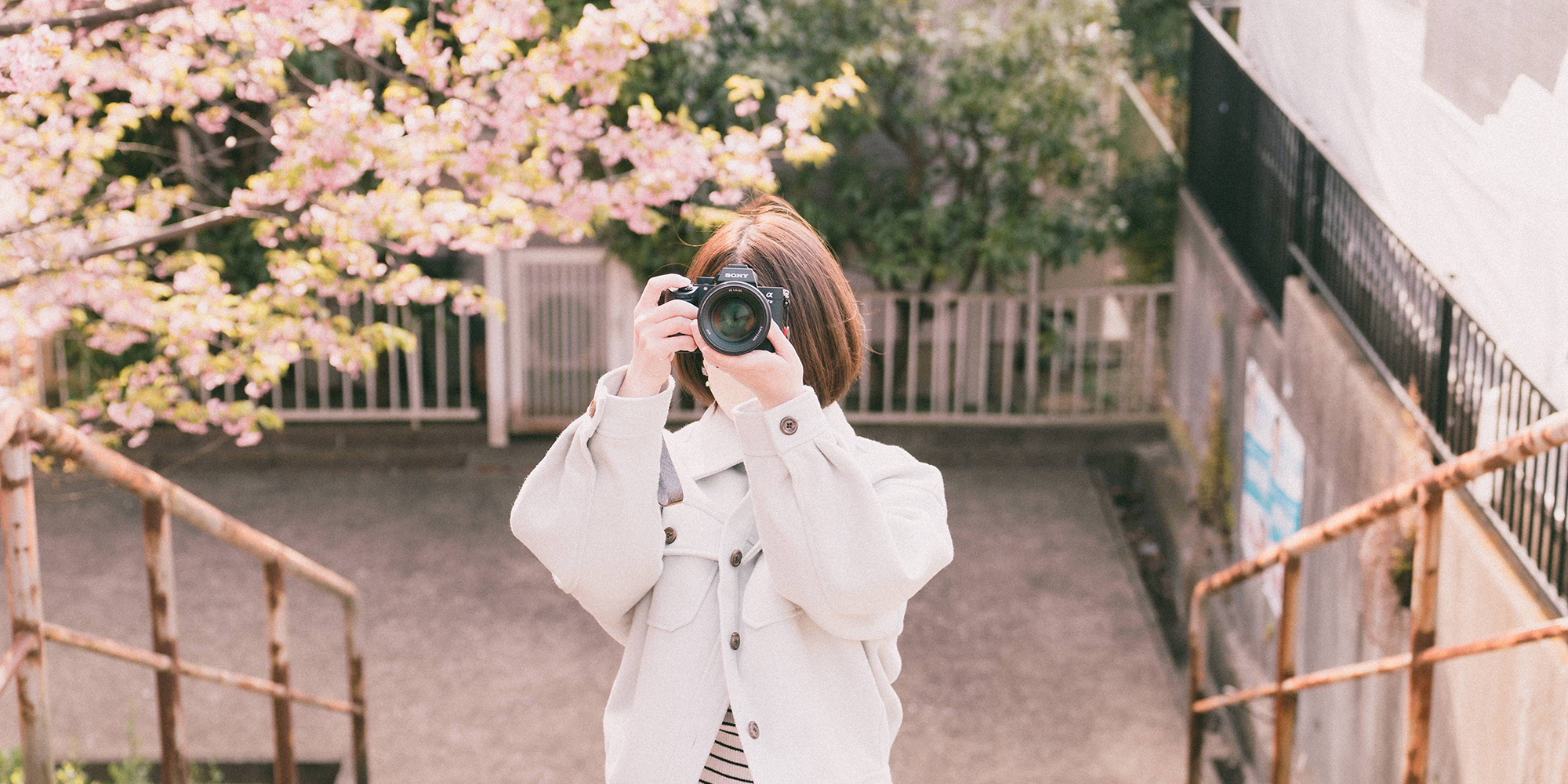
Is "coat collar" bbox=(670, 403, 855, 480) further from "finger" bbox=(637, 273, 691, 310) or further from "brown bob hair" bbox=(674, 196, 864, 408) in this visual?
"finger" bbox=(637, 273, 691, 310)

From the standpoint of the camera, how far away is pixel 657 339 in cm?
194

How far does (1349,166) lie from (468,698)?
426cm

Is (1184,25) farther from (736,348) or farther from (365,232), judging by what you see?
(736,348)

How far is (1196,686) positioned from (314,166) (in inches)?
133

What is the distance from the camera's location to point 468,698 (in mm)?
6547

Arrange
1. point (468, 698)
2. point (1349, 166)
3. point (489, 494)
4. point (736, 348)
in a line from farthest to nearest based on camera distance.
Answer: point (489, 494) → point (468, 698) → point (1349, 166) → point (736, 348)

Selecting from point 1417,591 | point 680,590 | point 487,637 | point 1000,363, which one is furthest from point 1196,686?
point 1000,363

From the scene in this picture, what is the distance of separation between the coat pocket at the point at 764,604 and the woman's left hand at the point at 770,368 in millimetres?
268

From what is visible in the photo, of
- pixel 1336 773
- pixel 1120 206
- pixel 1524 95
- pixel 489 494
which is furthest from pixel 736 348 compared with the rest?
pixel 1120 206

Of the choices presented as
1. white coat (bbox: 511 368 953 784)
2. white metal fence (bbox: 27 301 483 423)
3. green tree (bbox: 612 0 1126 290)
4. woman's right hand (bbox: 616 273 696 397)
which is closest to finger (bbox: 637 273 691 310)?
woman's right hand (bbox: 616 273 696 397)

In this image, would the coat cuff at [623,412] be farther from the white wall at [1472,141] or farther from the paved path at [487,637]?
the paved path at [487,637]

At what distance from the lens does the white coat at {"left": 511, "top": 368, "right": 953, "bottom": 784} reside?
192cm

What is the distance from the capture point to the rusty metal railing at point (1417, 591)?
2.76m

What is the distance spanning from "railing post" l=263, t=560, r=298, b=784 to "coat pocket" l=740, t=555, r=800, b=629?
2.56 metres
